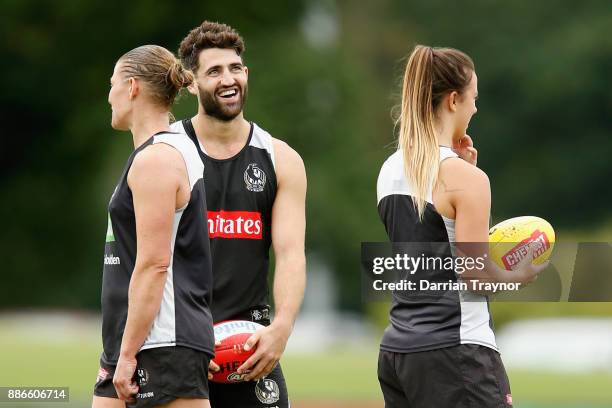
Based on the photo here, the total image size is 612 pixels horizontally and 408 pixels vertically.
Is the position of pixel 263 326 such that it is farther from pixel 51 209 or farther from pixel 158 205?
pixel 51 209

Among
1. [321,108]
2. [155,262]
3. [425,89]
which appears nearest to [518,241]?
[425,89]

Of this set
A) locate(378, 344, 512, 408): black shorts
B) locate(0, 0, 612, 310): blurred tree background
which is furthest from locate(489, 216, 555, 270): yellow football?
locate(0, 0, 612, 310): blurred tree background

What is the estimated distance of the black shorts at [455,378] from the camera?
5.03 m

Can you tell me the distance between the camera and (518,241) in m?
5.45

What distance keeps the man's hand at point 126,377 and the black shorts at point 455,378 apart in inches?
44.6

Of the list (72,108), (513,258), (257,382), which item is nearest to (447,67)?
(513,258)

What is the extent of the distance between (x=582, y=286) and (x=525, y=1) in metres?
36.7

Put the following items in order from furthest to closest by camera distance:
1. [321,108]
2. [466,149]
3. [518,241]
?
[321,108]
[466,149]
[518,241]

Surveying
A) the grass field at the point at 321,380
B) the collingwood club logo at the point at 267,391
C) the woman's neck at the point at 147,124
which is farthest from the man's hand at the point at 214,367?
the grass field at the point at 321,380

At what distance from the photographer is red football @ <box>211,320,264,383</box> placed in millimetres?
5520

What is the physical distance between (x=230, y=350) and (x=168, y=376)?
2.09ft

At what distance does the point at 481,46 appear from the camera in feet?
142

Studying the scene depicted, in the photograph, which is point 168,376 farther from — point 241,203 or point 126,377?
point 241,203

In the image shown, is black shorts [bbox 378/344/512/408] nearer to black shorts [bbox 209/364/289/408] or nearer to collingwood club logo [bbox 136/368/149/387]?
black shorts [bbox 209/364/289/408]
